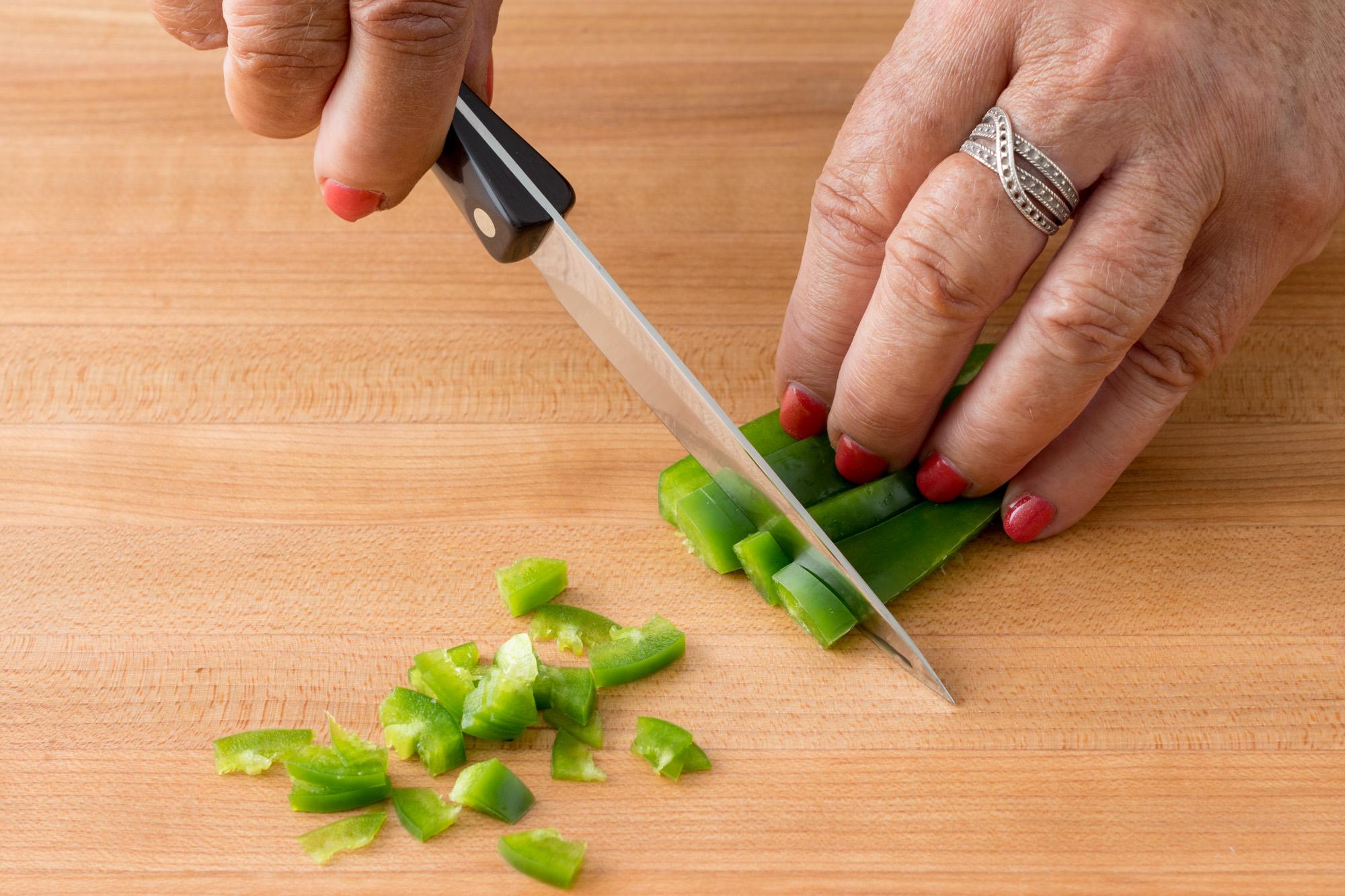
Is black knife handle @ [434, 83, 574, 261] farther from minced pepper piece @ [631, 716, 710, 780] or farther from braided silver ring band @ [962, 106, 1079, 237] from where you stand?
minced pepper piece @ [631, 716, 710, 780]

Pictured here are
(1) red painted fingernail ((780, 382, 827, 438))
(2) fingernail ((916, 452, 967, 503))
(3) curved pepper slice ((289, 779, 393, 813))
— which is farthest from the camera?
→ (1) red painted fingernail ((780, 382, 827, 438))

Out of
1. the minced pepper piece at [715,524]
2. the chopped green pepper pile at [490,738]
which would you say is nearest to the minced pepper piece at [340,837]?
the chopped green pepper pile at [490,738]

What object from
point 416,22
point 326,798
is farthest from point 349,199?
point 326,798

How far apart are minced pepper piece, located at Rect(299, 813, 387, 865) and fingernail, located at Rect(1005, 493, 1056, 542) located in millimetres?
1071

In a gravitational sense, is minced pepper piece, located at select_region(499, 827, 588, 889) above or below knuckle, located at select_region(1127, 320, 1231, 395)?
below

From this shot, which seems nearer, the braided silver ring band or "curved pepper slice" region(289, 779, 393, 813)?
"curved pepper slice" region(289, 779, 393, 813)

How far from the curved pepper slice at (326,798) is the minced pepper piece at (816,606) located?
0.65m

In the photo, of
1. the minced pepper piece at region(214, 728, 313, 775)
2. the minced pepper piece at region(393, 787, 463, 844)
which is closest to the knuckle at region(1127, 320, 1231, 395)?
the minced pepper piece at region(393, 787, 463, 844)

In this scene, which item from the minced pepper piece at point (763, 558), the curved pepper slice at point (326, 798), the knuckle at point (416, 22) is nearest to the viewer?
the knuckle at point (416, 22)

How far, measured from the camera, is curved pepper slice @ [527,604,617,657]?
1.86 metres

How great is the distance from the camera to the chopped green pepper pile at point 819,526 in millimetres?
1821

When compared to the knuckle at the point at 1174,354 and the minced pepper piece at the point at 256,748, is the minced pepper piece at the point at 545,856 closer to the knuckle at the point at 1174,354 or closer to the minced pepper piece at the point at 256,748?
the minced pepper piece at the point at 256,748

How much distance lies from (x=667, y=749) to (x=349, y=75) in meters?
1.01

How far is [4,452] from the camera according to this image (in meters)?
2.13
